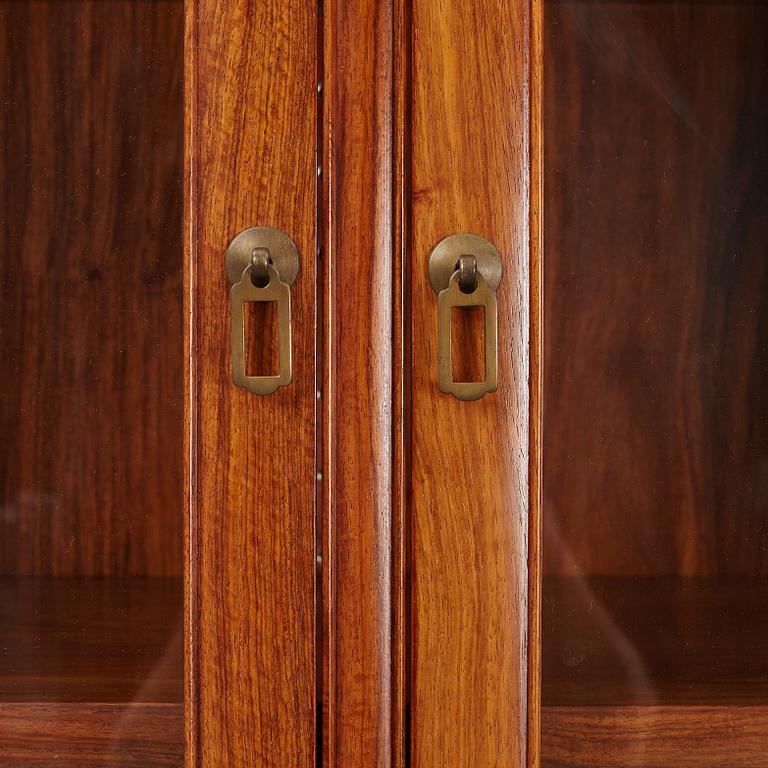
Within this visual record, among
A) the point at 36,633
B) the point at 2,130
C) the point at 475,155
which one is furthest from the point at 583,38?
the point at 36,633

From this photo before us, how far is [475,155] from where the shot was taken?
1.23 ft

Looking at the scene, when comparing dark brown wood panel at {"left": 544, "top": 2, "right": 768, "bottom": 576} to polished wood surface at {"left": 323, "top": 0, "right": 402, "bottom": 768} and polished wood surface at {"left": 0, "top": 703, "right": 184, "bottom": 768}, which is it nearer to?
polished wood surface at {"left": 323, "top": 0, "right": 402, "bottom": 768}

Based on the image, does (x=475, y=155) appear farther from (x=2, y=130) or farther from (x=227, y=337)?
(x=2, y=130)

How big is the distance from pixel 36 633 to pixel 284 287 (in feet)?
0.78

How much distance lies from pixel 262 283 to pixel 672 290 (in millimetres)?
222

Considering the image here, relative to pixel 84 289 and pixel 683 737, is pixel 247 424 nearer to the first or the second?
pixel 84 289

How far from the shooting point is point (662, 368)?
0.43m

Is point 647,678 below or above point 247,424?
below

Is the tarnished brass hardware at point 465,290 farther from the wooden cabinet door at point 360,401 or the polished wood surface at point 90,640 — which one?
the polished wood surface at point 90,640

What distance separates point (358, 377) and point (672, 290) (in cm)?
18

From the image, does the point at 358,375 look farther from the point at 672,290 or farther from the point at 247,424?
the point at 672,290

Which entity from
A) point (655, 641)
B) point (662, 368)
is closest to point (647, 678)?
point (655, 641)

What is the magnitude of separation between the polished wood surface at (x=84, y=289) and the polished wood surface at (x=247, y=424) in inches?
1.6

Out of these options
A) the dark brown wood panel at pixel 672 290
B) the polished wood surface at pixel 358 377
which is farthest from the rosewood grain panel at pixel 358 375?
the dark brown wood panel at pixel 672 290
